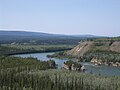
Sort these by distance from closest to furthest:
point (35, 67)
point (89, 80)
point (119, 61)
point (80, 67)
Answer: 1. point (89, 80)
2. point (35, 67)
3. point (80, 67)
4. point (119, 61)

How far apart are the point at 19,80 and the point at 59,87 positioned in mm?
16331

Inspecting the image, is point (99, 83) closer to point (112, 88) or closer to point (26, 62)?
point (112, 88)

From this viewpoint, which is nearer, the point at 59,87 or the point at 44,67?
the point at 59,87

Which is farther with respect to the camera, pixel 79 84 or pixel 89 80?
pixel 89 80

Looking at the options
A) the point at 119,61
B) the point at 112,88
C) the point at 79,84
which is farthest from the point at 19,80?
the point at 119,61

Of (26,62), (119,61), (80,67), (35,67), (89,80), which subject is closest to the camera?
(89,80)

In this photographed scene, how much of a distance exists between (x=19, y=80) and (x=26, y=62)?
178 feet

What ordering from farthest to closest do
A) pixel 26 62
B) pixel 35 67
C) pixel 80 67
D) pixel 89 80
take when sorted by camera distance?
pixel 80 67 → pixel 26 62 → pixel 35 67 → pixel 89 80

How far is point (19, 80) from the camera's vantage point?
4048 inches

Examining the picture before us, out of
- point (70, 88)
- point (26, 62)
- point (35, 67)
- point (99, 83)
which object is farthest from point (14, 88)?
point (26, 62)

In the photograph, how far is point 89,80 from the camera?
107 metres

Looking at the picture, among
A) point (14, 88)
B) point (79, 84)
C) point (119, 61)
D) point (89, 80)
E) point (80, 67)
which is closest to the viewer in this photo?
point (14, 88)

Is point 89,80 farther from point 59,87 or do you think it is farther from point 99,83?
point 59,87

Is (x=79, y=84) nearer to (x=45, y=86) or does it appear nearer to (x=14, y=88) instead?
(x=45, y=86)
